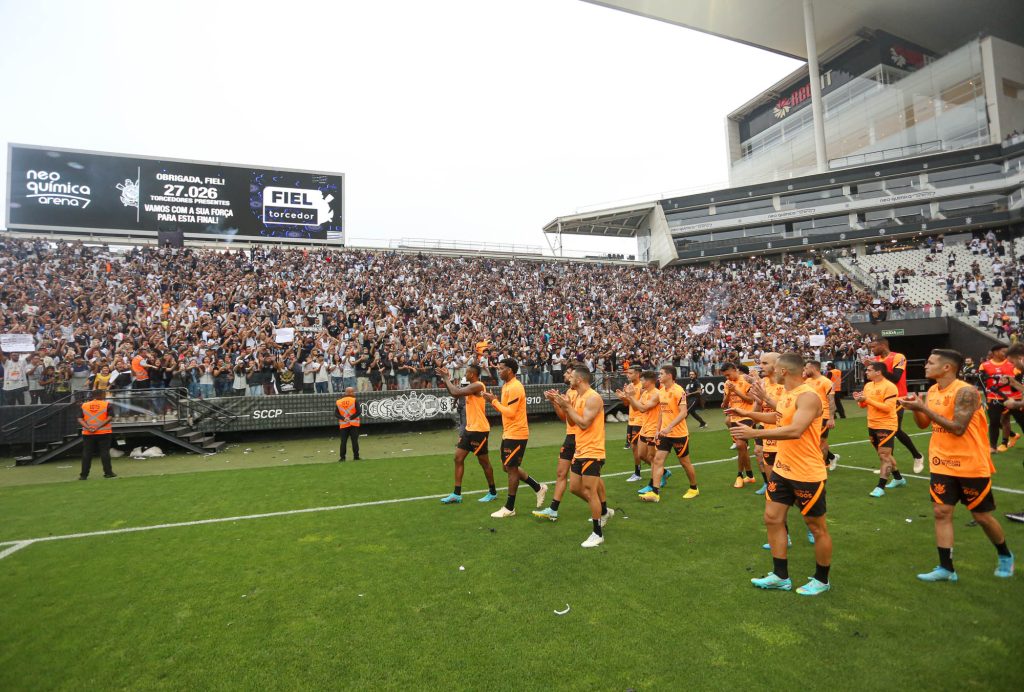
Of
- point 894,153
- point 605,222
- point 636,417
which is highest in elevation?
point 894,153

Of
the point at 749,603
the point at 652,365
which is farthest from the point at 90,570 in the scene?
the point at 652,365

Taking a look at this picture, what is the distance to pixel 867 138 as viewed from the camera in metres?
48.7

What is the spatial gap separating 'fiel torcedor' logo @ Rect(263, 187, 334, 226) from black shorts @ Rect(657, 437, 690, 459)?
25.7 meters

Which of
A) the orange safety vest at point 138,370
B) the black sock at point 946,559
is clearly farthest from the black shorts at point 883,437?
the orange safety vest at point 138,370

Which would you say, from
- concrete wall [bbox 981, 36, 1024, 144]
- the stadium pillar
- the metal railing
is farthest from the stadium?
the stadium pillar

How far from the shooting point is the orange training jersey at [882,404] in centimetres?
824

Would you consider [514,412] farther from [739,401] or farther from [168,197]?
[168,197]

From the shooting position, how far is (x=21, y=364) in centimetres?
1456

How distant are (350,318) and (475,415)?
49.7 feet

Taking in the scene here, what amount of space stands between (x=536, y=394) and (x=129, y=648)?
16.8m

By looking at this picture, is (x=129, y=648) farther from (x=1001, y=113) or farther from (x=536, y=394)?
(x=1001, y=113)

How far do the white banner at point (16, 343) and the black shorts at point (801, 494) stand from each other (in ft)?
65.6

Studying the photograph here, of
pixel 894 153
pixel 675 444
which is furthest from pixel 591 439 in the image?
pixel 894 153

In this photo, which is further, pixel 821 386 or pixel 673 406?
pixel 673 406
